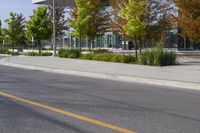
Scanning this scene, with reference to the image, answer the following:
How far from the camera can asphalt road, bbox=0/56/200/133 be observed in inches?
317

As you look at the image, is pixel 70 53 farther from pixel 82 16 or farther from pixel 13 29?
pixel 13 29

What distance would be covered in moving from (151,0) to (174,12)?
5.91 ft

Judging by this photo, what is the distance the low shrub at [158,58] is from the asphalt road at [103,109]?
8.16m

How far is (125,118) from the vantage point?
8.95m

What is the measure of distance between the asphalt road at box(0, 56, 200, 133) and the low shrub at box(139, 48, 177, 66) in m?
8.16

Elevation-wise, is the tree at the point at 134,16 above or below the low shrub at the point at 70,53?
above

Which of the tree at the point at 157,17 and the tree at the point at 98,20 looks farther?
the tree at the point at 98,20

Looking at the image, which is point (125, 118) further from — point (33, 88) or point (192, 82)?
point (192, 82)

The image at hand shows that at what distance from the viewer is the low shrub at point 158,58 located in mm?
23312

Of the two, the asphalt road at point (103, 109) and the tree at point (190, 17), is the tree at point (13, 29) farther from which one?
the asphalt road at point (103, 109)

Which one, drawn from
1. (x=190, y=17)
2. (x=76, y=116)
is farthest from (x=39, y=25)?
(x=76, y=116)

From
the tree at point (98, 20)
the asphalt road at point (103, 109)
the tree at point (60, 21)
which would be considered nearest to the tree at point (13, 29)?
the tree at point (60, 21)

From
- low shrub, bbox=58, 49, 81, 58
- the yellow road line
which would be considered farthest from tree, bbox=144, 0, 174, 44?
the yellow road line

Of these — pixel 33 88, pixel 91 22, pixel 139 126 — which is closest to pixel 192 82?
pixel 33 88
